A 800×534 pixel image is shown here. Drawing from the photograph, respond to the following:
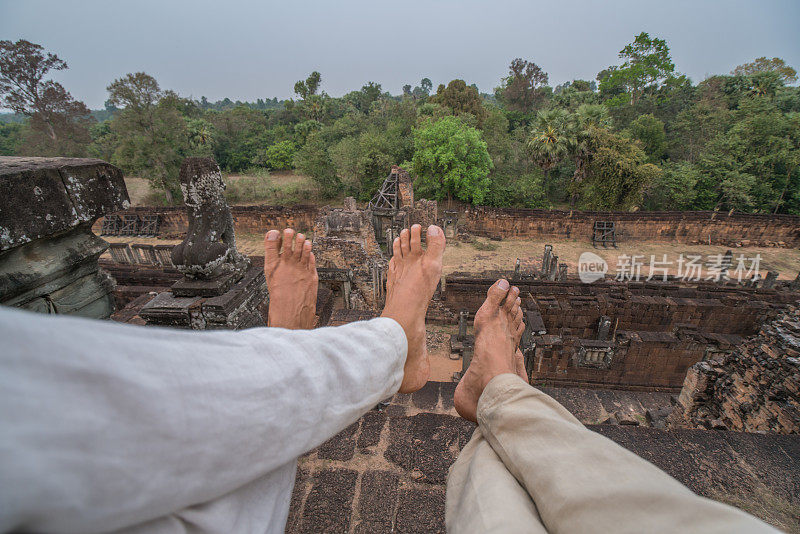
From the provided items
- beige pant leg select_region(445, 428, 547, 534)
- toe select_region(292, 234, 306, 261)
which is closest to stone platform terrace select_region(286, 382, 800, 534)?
beige pant leg select_region(445, 428, 547, 534)

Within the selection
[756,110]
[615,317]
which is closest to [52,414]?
[615,317]

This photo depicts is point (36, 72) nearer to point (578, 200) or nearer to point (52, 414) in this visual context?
point (52, 414)

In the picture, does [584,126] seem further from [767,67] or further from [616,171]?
[767,67]

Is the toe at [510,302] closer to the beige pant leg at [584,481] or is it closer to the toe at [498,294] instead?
the toe at [498,294]

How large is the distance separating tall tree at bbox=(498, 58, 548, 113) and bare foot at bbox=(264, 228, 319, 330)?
3625cm

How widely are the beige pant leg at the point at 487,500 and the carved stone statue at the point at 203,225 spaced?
7.67 feet

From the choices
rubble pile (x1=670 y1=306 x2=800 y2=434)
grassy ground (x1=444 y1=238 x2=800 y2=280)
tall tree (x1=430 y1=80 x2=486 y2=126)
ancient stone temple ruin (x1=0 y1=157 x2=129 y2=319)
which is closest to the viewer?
ancient stone temple ruin (x1=0 y1=157 x2=129 y2=319)

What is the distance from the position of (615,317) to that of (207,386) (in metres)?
7.94

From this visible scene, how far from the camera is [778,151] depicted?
15.4 metres

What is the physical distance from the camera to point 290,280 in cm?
254

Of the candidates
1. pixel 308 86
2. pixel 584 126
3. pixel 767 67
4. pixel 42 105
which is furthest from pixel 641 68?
pixel 42 105

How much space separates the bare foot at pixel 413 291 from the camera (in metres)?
1.91

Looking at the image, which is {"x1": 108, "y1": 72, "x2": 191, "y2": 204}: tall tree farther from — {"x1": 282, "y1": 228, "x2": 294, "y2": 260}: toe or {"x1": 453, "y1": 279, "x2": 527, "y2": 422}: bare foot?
{"x1": 453, "y1": 279, "x2": 527, "y2": 422}: bare foot

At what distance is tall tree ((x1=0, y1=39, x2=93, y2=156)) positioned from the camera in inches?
685
